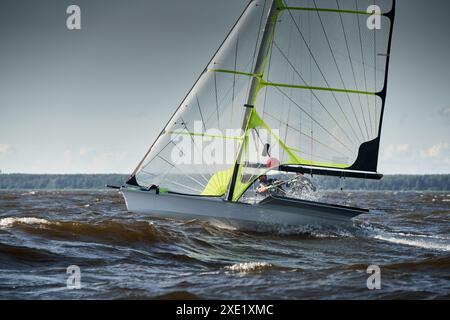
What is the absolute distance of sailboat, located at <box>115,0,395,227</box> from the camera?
1870 cm

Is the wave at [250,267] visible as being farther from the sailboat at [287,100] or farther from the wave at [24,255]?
the sailboat at [287,100]

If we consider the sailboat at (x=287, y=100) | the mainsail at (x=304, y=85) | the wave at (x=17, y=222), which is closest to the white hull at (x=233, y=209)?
the sailboat at (x=287, y=100)

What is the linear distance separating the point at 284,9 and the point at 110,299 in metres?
12.4

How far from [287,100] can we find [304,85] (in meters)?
0.72

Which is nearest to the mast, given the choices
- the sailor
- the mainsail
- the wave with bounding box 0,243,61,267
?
the mainsail

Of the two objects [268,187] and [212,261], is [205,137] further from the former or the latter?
[212,261]

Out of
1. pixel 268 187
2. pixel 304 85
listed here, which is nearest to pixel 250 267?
pixel 268 187

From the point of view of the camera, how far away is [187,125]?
1858 centimetres

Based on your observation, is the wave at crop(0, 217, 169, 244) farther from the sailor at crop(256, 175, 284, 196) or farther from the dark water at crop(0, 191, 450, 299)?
the sailor at crop(256, 175, 284, 196)

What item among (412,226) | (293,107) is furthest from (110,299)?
(412,226)

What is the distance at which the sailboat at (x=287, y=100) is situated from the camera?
61.4ft

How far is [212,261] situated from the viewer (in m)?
13.9

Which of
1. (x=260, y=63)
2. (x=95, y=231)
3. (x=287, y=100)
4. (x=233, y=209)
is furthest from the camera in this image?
(x=287, y=100)

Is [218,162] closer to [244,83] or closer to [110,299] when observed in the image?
[244,83]
